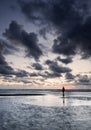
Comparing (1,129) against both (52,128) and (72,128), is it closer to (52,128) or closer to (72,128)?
(52,128)

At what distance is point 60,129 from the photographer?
21.5 metres

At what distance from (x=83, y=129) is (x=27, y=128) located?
224 inches

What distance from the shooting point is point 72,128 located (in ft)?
72.0

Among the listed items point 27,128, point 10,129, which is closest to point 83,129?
point 27,128

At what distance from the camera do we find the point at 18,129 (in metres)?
21.5

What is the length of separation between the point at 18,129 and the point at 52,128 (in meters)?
3.47

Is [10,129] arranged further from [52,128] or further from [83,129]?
[83,129]

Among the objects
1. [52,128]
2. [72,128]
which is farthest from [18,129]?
[72,128]

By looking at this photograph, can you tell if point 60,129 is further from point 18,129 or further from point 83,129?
point 18,129

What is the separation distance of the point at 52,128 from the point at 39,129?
1.42m

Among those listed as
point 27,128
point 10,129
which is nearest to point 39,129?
point 27,128

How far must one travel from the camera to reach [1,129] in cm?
2123

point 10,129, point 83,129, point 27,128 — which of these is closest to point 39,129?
point 27,128

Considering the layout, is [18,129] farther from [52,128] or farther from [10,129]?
[52,128]
